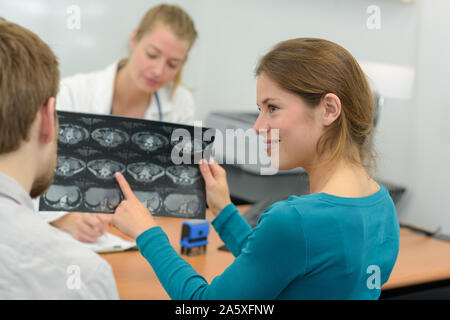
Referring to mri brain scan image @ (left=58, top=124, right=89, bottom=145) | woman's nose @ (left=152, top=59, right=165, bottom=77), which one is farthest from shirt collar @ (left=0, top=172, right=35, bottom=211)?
woman's nose @ (left=152, top=59, right=165, bottom=77)

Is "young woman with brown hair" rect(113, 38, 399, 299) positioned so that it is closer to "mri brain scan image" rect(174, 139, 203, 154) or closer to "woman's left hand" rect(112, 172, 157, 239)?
"woman's left hand" rect(112, 172, 157, 239)

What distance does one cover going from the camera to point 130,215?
1155mm

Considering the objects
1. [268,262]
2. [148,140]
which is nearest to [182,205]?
[148,140]

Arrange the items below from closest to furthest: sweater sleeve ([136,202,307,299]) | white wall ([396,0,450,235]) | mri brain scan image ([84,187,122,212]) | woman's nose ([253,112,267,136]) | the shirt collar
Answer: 1. the shirt collar
2. sweater sleeve ([136,202,307,299])
3. woman's nose ([253,112,267,136])
4. mri brain scan image ([84,187,122,212])
5. white wall ([396,0,450,235])

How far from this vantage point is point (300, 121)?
3.30ft

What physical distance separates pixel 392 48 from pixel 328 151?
1634 mm

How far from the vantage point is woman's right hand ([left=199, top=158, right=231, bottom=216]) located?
130cm

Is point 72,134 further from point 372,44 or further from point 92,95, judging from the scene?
point 372,44

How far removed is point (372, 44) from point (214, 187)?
5.09 feet

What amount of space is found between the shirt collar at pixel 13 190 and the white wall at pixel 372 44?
1637 mm

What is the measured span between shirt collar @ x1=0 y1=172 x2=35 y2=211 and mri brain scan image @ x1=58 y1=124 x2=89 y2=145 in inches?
19.1

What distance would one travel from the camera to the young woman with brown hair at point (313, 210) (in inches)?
35.8

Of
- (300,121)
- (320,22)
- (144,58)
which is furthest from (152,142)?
(320,22)

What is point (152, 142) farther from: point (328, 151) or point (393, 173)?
point (393, 173)
